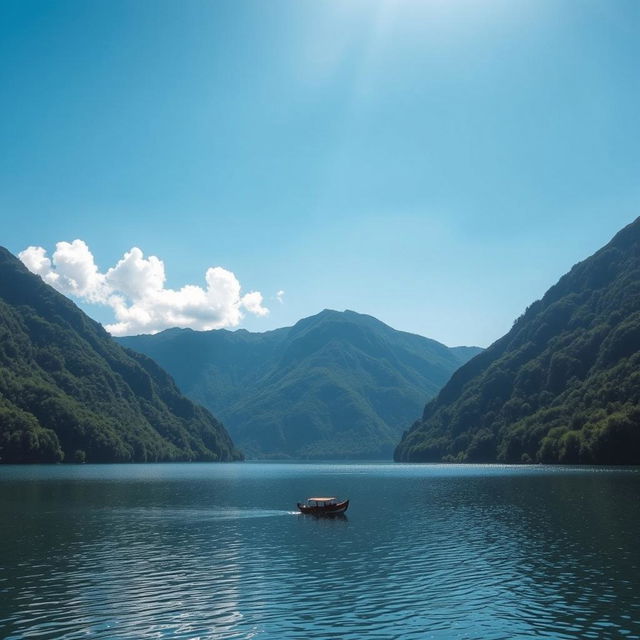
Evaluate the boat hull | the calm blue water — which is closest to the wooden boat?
the boat hull

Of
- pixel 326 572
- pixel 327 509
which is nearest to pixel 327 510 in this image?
pixel 327 509

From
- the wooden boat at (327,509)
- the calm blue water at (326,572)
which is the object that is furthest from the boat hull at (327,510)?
the calm blue water at (326,572)

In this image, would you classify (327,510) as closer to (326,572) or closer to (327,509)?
(327,509)

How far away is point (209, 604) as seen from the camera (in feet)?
155

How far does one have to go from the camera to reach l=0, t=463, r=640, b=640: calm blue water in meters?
41.7

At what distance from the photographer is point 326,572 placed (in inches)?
2304

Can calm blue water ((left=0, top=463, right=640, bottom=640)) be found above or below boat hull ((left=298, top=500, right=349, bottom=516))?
below

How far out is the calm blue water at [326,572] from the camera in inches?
1640

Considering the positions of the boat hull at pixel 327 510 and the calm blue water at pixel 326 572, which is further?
the boat hull at pixel 327 510

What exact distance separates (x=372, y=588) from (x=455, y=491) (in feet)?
325

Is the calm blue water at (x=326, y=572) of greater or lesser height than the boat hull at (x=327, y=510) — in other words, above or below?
below

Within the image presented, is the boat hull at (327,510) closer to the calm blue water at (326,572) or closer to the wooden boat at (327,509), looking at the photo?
the wooden boat at (327,509)

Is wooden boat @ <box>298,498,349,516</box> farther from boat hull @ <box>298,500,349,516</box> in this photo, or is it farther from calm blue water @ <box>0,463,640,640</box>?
calm blue water @ <box>0,463,640,640</box>

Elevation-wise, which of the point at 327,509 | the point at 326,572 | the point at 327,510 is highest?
the point at 327,509
